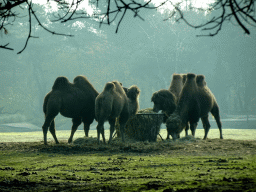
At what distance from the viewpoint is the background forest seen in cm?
4722

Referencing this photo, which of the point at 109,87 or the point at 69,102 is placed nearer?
the point at 109,87

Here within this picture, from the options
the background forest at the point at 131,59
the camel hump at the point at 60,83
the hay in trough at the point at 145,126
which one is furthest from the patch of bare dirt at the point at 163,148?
the background forest at the point at 131,59

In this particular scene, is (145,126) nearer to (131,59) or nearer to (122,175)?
(122,175)

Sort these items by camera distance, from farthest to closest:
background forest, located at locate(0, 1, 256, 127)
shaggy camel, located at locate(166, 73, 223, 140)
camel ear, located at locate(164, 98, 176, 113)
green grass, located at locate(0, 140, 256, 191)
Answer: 1. background forest, located at locate(0, 1, 256, 127)
2. camel ear, located at locate(164, 98, 176, 113)
3. shaggy camel, located at locate(166, 73, 223, 140)
4. green grass, located at locate(0, 140, 256, 191)

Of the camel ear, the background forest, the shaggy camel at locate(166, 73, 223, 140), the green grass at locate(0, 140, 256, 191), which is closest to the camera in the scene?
the green grass at locate(0, 140, 256, 191)

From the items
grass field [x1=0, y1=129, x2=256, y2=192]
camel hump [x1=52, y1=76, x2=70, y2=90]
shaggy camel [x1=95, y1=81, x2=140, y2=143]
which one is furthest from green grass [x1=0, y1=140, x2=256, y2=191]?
camel hump [x1=52, y1=76, x2=70, y2=90]

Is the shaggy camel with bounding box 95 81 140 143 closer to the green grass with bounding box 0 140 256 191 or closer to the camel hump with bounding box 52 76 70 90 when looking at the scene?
the camel hump with bounding box 52 76 70 90

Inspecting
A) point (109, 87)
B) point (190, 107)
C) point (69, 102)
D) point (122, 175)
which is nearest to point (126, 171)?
point (122, 175)

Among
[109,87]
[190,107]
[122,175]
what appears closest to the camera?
[122,175]

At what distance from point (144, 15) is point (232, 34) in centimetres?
1230

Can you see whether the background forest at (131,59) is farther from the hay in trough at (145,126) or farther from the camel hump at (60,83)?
the camel hump at (60,83)

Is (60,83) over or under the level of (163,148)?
over

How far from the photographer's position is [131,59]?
53438mm

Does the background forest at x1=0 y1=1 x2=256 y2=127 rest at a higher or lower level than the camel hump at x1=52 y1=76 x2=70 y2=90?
higher
